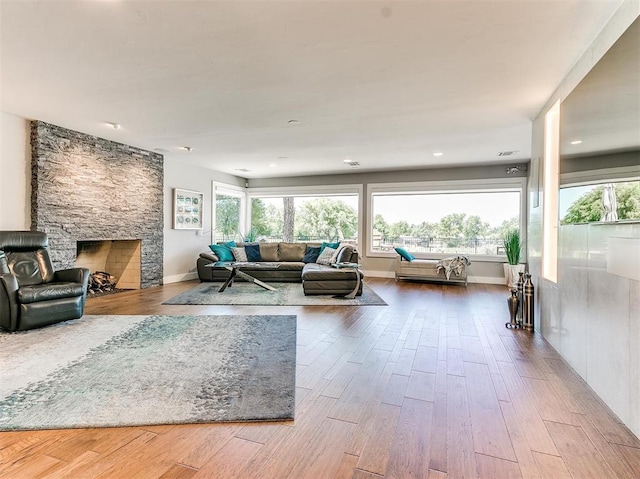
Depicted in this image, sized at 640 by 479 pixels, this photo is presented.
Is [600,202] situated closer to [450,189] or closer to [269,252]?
[450,189]

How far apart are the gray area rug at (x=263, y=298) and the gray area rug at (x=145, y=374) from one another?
46.9 inches

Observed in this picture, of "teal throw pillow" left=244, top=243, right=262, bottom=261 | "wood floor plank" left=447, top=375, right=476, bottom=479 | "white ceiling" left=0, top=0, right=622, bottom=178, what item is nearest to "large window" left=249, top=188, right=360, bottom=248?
"teal throw pillow" left=244, top=243, right=262, bottom=261

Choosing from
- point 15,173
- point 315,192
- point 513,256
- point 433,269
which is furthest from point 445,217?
point 15,173

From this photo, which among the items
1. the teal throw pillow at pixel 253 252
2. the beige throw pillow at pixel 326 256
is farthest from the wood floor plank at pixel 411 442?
the teal throw pillow at pixel 253 252

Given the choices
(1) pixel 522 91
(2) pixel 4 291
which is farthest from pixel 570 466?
(2) pixel 4 291

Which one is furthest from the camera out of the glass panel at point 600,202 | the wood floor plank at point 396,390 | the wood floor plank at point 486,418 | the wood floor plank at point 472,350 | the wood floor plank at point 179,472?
the wood floor plank at point 472,350

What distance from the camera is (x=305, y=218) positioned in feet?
29.8

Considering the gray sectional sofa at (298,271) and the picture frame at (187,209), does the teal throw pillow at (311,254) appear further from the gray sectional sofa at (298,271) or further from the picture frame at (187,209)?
the picture frame at (187,209)

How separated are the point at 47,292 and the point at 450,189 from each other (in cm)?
724

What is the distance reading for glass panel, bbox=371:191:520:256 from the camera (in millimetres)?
7371

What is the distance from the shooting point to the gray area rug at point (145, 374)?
6.40 feet

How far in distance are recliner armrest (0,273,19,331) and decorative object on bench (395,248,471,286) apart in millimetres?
6154

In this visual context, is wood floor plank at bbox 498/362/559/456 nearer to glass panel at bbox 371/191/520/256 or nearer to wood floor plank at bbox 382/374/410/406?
wood floor plank at bbox 382/374/410/406

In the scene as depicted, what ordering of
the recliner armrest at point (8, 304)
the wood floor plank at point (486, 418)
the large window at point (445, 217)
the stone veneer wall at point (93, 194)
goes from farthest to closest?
the large window at point (445, 217)
the stone veneer wall at point (93, 194)
the recliner armrest at point (8, 304)
the wood floor plank at point (486, 418)
